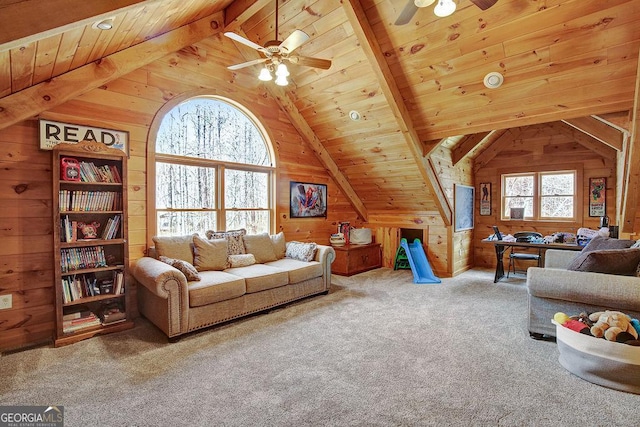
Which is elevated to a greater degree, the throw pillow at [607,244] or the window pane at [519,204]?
the window pane at [519,204]

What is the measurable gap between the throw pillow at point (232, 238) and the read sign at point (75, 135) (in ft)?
4.32

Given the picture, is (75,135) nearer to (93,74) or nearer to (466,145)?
(93,74)

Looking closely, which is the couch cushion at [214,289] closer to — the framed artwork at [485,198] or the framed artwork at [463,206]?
the framed artwork at [463,206]

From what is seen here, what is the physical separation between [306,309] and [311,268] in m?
0.54

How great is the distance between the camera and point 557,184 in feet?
19.1

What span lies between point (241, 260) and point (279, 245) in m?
0.73

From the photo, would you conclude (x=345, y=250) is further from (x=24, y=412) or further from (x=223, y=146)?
(x=24, y=412)

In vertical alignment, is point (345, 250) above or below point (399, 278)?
above

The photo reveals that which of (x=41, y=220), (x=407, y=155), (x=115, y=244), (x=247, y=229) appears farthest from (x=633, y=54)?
(x=41, y=220)

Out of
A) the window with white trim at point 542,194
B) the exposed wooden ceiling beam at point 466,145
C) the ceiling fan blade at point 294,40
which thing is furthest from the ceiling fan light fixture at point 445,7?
the window with white trim at point 542,194

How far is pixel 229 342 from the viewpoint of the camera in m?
2.78

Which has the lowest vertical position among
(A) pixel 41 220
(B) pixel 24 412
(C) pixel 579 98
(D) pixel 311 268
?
(B) pixel 24 412

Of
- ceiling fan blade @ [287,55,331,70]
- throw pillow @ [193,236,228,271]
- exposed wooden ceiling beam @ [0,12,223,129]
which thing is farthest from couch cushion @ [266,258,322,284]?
exposed wooden ceiling beam @ [0,12,223,129]

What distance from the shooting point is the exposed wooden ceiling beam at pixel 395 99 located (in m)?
3.22
